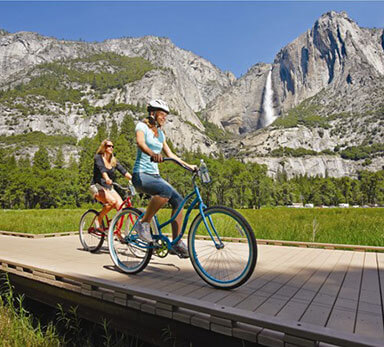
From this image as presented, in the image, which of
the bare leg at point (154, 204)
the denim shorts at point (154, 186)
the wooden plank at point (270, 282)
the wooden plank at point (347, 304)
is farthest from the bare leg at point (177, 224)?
the wooden plank at point (347, 304)

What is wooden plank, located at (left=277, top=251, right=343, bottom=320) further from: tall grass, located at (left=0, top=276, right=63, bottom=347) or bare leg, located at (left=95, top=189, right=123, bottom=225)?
bare leg, located at (left=95, top=189, right=123, bottom=225)

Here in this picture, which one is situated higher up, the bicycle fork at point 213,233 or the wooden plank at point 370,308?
the bicycle fork at point 213,233

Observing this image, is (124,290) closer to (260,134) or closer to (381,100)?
(260,134)

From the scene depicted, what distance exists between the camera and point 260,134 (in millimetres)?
158625

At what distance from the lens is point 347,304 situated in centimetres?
264

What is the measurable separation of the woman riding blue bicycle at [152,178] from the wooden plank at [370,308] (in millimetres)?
1874

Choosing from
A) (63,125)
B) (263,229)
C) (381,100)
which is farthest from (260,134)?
(263,229)

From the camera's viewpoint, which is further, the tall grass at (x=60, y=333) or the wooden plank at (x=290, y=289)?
the tall grass at (x=60, y=333)

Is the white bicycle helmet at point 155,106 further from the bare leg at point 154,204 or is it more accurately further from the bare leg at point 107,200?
the bare leg at point 107,200

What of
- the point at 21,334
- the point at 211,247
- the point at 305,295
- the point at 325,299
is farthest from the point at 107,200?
the point at 325,299

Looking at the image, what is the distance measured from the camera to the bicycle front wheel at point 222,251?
9.63 ft

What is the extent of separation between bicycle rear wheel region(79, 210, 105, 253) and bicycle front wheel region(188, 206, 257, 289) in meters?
2.86

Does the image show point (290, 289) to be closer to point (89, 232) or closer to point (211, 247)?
point (211, 247)

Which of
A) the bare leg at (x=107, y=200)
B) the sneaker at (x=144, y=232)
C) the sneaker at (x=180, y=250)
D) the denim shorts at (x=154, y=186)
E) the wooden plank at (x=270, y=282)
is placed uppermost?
the denim shorts at (x=154, y=186)
